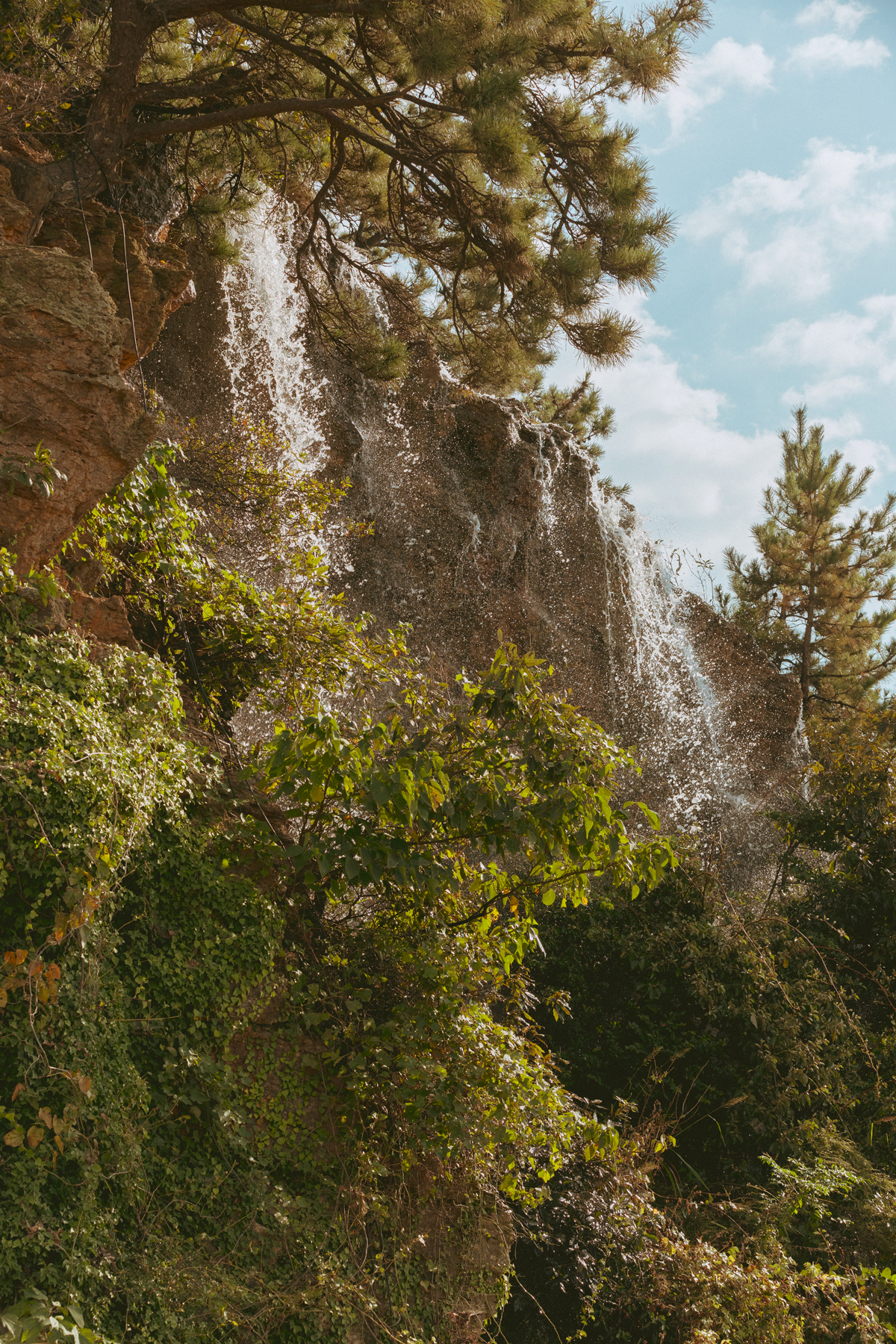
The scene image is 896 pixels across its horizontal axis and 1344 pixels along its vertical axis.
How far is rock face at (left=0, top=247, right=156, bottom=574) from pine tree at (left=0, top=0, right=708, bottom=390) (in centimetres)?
178

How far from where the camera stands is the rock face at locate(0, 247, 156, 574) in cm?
409

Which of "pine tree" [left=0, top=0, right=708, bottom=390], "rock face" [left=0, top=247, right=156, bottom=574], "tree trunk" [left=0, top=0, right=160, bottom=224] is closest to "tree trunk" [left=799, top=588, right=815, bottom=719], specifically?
"pine tree" [left=0, top=0, right=708, bottom=390]

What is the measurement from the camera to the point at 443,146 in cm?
707

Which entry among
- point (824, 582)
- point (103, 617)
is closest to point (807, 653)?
point (824, 582)

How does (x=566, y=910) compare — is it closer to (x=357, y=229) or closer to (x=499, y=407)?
(x=499, y=407)

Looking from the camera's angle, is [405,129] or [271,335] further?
[271,335]

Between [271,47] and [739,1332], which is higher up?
[271,47]

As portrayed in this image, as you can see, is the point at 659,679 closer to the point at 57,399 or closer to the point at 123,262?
the point at 123,262

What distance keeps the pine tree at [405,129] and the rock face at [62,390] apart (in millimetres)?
1783

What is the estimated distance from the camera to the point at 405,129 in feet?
24.0

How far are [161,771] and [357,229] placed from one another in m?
9.60

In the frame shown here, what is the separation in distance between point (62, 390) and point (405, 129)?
4.51m

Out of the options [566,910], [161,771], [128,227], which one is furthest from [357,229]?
[161,771]

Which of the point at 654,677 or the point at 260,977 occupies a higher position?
the point at 654,677
